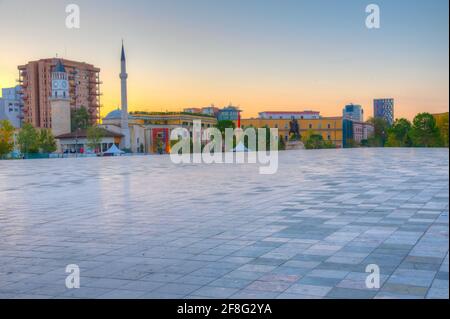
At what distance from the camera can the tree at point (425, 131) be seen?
6565cm

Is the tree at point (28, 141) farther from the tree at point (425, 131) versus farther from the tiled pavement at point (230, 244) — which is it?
the tiled pavement at point (230, 244)

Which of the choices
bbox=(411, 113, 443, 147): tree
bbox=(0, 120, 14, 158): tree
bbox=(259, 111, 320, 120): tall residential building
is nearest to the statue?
bbox=(411, 113, 443, 147): tree

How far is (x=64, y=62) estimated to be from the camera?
317ft

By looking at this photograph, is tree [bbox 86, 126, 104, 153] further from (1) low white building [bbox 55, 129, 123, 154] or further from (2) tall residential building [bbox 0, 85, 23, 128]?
(2) tall residential building [bbox 0, 85, 23, 128]

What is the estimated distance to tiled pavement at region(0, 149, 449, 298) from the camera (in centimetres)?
433

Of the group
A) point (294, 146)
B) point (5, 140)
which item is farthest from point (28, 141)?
point (294, 146)

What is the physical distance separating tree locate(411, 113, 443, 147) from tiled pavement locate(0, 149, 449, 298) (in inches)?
2311

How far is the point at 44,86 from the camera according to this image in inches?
3775

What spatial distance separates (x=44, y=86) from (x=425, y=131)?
7059 centimetres

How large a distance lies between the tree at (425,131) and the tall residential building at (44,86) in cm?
6243
